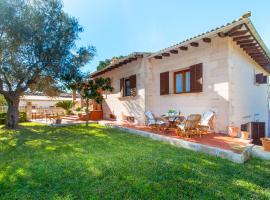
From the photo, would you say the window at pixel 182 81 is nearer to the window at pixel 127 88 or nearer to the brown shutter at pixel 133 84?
the brown shutter at pixel 133 84

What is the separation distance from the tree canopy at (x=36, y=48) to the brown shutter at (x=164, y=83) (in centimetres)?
523

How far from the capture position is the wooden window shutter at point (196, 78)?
32.7ft

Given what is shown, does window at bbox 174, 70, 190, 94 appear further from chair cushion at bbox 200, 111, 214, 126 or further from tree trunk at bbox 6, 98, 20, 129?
tree trunk at bbox 6, 98, 20, 129

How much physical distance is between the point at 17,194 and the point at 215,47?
9.38 metres

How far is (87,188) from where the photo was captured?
4.09m

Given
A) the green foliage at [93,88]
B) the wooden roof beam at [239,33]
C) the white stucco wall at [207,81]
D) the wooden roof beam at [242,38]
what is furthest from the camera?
the green foliage at [93,88]

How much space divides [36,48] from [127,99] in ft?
22.3

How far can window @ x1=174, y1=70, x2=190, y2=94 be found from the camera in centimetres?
1107

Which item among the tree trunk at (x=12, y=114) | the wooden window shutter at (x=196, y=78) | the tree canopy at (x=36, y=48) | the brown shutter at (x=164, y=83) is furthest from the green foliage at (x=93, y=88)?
→ the wooden window shutter at (x=196, y=78)

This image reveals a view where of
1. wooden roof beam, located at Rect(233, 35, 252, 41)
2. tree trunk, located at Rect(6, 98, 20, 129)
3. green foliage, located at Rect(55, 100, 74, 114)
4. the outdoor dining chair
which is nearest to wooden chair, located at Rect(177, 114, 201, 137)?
the outdoor dining chair

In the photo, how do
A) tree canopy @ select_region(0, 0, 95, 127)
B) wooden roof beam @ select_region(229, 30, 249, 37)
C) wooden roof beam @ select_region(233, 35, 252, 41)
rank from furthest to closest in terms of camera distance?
tree canopy @ select_region(0, 0, 95, 127)
wooden roof beam @ select_region(233, 35, 252, 41)
wooden roof beam @ select_region(229, 30, 249, 37)

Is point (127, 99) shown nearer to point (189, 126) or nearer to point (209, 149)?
point (189, 126)

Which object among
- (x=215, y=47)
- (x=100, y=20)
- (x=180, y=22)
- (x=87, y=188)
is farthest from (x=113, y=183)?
(x=100, y=20)

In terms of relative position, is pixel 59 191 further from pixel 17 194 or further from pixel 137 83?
pixel 137 83
